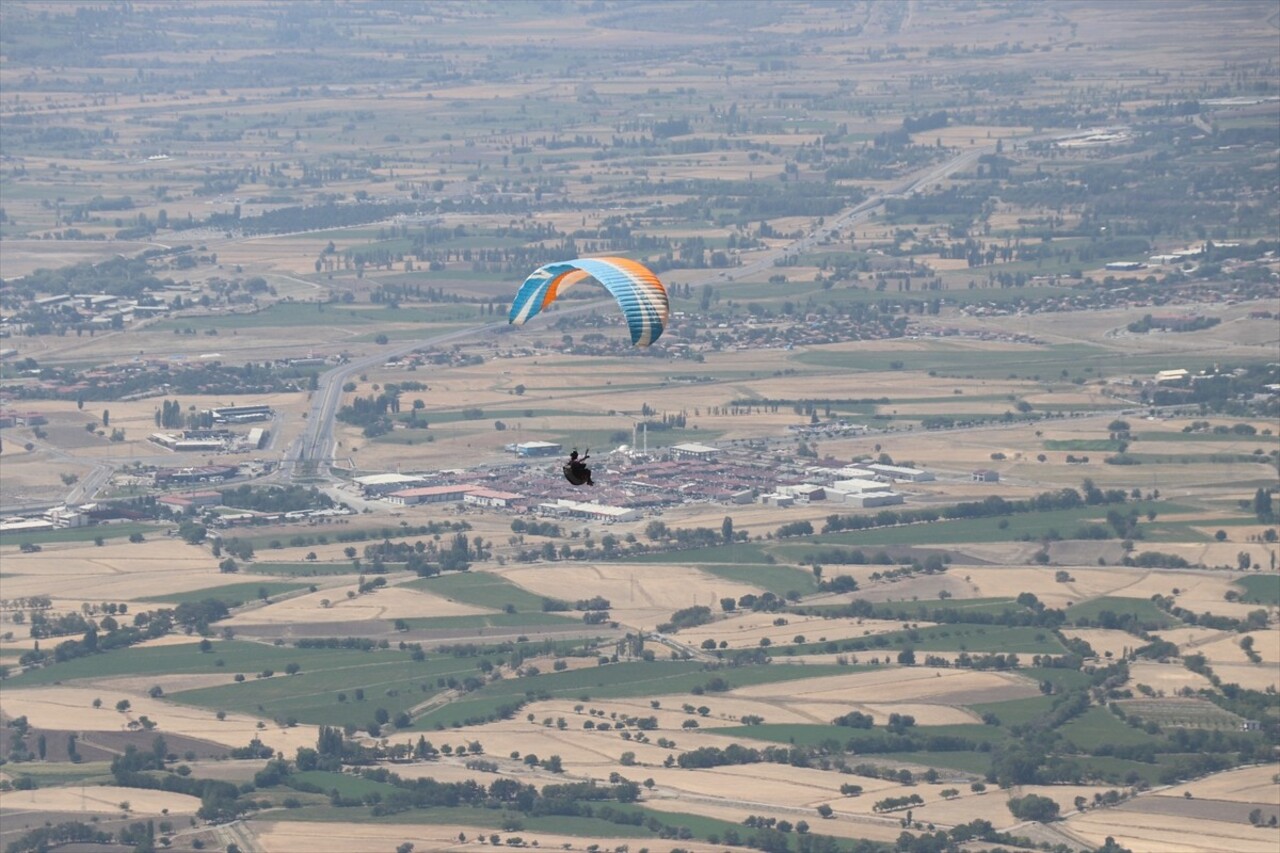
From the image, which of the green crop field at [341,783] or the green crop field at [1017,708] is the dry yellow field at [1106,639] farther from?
the green crop field at [341,783]

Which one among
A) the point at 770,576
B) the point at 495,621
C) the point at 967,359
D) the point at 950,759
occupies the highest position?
the point at 967,359

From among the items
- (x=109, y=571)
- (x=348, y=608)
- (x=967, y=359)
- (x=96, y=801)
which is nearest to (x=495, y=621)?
(x=348, y=608)

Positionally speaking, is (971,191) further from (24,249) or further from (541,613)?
(541,613)

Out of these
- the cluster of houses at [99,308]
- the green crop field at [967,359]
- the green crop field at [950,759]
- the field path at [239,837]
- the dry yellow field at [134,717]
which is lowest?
the field path at [239,837]

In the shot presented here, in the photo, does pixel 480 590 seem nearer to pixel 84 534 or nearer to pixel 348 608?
pixel 348 608

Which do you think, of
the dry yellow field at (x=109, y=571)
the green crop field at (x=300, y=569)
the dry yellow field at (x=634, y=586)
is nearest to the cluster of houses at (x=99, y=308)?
the dry yellow field at (x=109, y=571)
